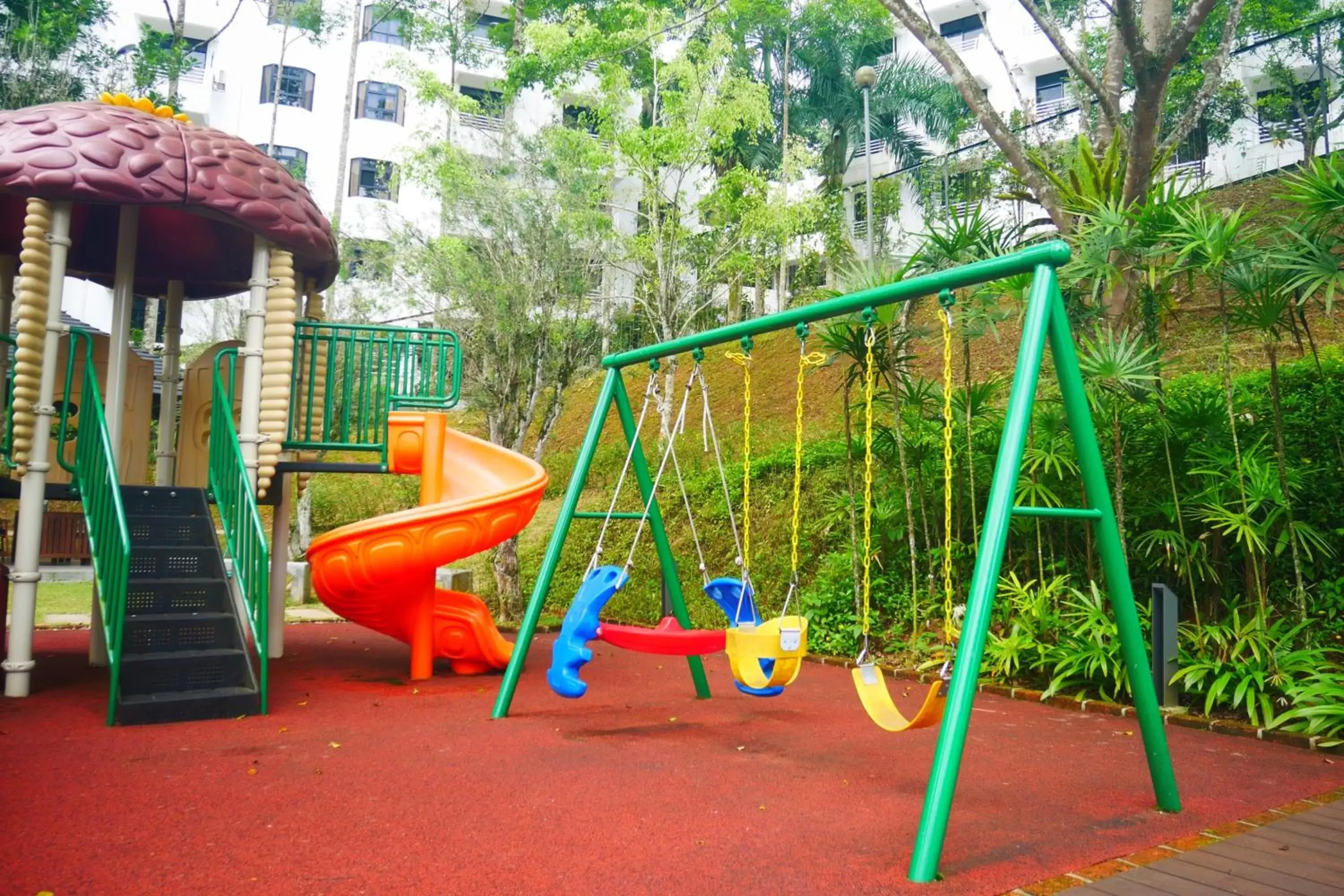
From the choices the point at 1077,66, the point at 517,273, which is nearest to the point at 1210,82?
the point at 1077,66

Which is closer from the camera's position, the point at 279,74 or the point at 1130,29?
the point at 1130,29

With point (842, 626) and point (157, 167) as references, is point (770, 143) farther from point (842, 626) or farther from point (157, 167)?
point (157, 167)

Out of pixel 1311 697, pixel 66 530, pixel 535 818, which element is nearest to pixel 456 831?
pixel 535 818

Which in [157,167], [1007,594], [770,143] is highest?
[770,143]

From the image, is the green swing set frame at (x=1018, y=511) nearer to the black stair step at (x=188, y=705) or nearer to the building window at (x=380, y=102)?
the black stair step at (x=188, y=705)

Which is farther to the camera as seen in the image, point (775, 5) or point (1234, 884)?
point (775, 5)

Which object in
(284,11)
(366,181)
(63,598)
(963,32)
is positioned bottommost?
(63,598)

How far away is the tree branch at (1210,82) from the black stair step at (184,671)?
301 inches

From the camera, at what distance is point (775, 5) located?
21875mm

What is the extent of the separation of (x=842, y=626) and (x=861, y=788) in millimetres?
4192

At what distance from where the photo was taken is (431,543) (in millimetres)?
6039

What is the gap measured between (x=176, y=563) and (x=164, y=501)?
67cm

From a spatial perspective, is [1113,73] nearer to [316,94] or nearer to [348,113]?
[348,113]

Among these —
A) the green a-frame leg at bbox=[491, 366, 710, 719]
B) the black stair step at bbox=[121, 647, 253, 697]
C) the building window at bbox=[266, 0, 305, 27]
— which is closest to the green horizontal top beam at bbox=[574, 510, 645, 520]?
the green a-frame leg at bbox=[491, 366, 710, 719]
